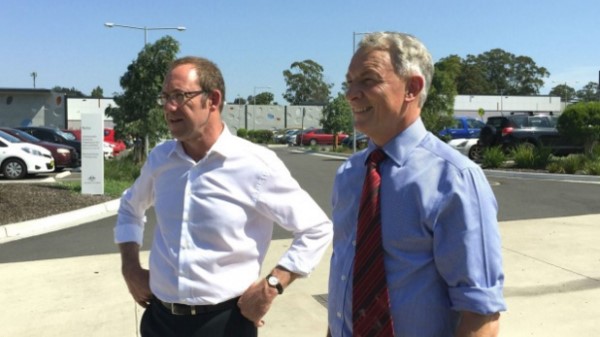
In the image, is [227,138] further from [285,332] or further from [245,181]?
[285,332]

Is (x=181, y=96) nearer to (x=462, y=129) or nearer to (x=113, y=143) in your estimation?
(x=113, y=143)

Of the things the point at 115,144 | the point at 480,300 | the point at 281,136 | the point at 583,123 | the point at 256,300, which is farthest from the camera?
the point at 281,136

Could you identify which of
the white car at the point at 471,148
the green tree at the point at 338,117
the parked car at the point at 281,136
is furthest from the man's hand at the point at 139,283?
the parked car at the point at 281,136

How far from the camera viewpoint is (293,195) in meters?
2.53

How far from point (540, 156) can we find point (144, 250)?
14279 mm

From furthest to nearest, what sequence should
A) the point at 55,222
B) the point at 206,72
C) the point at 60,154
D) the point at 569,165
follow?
the point at 60,154
the point at 569,165
the point at 55,222
the point at 206,72

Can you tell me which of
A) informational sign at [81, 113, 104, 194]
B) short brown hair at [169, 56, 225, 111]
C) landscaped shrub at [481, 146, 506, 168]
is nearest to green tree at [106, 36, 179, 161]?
informational sign at [81, 113, 104, 194]

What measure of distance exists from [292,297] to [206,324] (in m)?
2.94

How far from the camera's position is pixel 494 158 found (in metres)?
18.6

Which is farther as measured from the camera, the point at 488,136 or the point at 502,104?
the point at 502,104

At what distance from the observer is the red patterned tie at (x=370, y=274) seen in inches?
69.2

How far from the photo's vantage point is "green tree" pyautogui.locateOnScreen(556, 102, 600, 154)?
17078mm

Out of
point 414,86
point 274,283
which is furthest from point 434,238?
point 274,283

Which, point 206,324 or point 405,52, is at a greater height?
point 405,52
